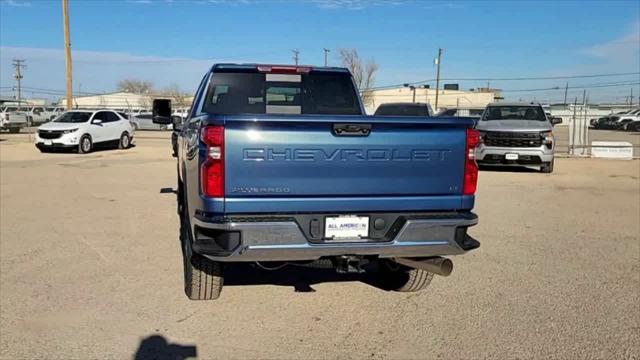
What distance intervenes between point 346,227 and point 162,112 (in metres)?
3.60

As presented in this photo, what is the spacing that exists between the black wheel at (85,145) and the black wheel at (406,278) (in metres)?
17.9

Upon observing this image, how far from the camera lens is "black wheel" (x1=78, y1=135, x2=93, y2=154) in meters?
20.4

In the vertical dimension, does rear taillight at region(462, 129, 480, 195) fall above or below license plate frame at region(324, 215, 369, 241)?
above

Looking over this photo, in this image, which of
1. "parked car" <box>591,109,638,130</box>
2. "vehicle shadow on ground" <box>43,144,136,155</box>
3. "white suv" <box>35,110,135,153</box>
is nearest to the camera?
"white suv" <box>35,110,135,153</box>

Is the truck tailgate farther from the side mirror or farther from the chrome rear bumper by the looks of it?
the side mirror

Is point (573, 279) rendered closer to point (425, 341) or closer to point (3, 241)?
point (425, 341)

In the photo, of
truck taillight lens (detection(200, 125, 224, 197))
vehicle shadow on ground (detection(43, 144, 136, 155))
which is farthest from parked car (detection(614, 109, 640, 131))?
truck taillight lens (detection(200, 125, 224, 197))

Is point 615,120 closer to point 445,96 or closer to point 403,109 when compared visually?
point 403,109

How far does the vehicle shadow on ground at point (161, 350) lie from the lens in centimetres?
371

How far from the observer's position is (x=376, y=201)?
12.9 feet

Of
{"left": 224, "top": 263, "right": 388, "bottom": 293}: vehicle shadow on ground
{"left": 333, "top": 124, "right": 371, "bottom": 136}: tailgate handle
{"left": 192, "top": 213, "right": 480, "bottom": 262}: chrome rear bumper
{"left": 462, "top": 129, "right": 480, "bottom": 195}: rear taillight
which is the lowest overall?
{"left": 224, "top": 263, "right": 388, "bottom": 293}: vehicle shadow on ground

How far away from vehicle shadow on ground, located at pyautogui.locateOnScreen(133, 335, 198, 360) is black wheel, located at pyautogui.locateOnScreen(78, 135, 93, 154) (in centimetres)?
1819

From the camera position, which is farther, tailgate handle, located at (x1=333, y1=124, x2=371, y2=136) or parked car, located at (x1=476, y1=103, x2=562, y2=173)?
parked car, located at (x1=476, y1=103, x2=562, y2=173)

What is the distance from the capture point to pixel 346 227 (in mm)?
3916
